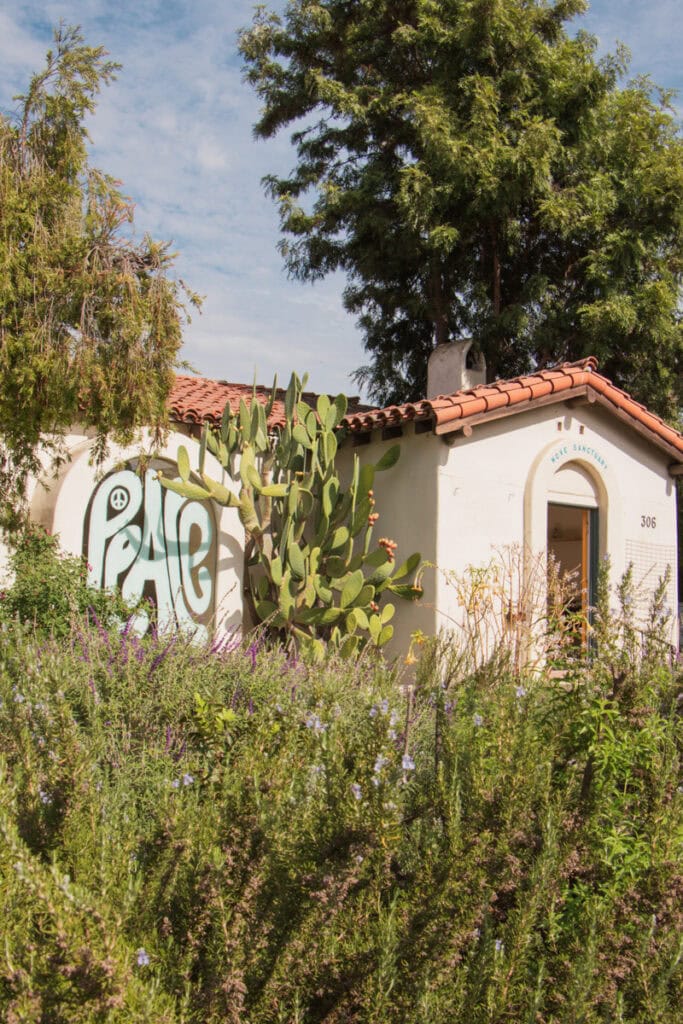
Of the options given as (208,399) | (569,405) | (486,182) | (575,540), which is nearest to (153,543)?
(208,399)

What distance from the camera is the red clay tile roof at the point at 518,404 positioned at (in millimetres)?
11094

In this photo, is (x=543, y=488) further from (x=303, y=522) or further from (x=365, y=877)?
(x=365, y=877)

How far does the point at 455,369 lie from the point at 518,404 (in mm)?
3129

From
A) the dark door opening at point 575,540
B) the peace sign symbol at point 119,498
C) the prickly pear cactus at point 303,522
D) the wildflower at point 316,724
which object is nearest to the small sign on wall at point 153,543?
the peace sign symbol at point 119,498

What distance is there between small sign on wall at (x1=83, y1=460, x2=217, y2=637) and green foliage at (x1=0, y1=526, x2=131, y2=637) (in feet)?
3.63

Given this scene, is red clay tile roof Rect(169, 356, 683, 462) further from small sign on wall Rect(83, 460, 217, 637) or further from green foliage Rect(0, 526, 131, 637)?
green foliage Rect(0, 526, 131, 637)

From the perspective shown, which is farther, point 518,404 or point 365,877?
point 518,404

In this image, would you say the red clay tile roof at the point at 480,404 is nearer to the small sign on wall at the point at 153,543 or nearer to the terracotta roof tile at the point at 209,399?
the terracotta roof tile at the point at 209,399

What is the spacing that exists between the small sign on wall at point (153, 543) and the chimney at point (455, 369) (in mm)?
5083

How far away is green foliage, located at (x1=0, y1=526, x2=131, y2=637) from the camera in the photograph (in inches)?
336

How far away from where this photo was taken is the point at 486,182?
17.7 meters

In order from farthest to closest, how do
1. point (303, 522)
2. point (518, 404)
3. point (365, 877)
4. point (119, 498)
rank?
point (518, 404)
point (303, 522)
point (119, 498)
point (365, 877)

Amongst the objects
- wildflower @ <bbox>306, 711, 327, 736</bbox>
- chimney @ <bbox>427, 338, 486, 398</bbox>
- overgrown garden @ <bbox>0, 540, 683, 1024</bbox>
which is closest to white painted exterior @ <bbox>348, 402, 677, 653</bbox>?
chimney @ <bbox>427, 338, 486, 398</bbox>

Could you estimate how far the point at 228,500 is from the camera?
1036 centimetres
